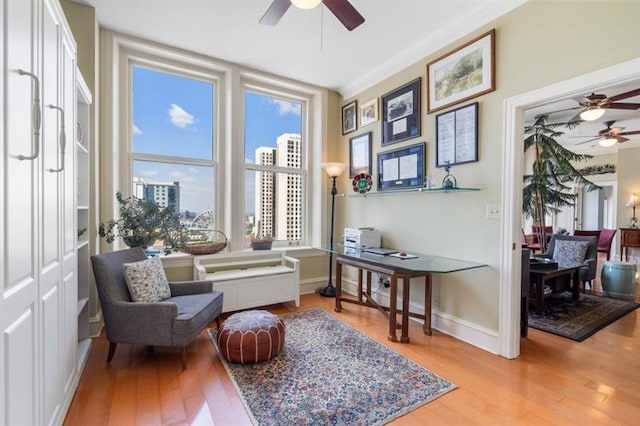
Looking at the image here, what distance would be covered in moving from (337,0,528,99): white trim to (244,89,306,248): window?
99 cm

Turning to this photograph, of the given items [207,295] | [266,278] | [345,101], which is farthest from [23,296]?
[345,101]

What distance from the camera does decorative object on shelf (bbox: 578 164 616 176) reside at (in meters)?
7.25

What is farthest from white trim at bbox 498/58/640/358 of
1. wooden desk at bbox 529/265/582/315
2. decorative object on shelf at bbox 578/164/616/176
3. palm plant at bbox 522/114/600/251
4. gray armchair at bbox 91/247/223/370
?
decorative object on shelf at bbox 578/164/616/176

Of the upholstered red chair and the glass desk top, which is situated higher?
the glass desk top

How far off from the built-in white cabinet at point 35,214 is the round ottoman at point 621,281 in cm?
588

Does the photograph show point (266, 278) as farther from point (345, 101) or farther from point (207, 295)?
point (345, 101)

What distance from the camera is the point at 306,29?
2.88m

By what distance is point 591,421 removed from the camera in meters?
1.71

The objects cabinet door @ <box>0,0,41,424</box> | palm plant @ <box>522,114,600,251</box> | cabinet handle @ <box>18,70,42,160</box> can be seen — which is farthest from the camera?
palm plant @ <box>522,114,600,251</box>

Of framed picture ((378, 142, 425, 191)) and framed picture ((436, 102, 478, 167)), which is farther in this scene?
framed picture ((378, 142, 425, 191))

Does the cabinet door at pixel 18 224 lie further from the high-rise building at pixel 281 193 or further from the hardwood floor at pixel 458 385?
the high-rise building at pixel 281 193

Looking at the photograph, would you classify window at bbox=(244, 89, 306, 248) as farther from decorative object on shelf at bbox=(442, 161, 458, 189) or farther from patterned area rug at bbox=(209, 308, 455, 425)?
decorative object on shelf at bbox=(442, 161, 458, 189)

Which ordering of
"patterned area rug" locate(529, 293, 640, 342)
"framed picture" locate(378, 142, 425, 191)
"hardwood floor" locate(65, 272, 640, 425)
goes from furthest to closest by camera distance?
"framed picture" locate(378, 142, 425, 191) → "patterned area rug" locate(529, 293, 640, 342) → "hardwood floor" locate(65, 272, 640, 425)

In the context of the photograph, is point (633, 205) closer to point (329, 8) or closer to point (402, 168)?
point (402, 168)
